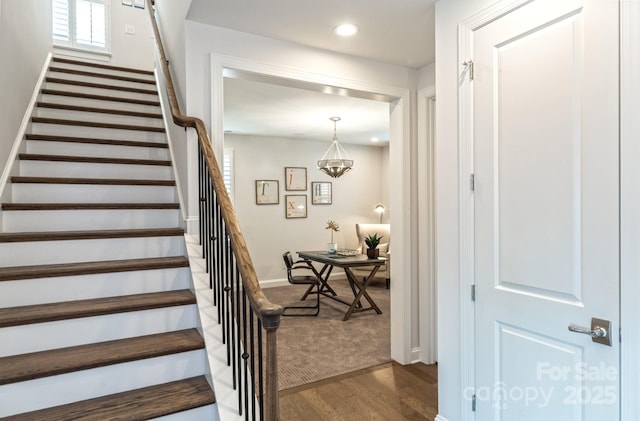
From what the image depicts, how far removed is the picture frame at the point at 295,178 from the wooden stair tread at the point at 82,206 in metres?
4.11

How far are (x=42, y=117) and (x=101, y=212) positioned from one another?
1.34m

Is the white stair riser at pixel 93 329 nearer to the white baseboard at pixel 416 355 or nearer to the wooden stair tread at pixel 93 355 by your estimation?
the wooden stair tread at pixel 93 355

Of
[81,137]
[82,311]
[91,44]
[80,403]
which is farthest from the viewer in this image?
[91,44]

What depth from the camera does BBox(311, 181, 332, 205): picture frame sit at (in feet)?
23.4

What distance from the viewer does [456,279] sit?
6.87 ft

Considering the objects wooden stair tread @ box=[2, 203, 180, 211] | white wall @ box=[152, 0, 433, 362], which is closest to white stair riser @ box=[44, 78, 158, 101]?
white wall @ box=[152, 0, 433, 362]

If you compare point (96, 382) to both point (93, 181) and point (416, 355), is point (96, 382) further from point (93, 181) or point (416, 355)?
point (416, 355)

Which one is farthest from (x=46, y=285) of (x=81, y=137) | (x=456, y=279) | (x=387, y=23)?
(x=387, y=23)

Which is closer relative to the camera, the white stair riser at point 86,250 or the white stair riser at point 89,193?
the white stair riser at point 86,250

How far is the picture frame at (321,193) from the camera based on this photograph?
7.14 metres

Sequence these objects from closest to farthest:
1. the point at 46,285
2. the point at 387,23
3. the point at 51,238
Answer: the point at 46,285 → the point at 51,238 → the point at 387,23

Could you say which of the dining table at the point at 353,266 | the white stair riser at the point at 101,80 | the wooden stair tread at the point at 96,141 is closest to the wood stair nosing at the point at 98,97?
the white stair riser at the point at 101,80

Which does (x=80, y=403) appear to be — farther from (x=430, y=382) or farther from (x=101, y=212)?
(x=430, y=382)

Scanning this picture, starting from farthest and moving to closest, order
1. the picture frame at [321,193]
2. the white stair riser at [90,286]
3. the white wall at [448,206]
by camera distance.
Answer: the picture frame at [321,193]
the white wall at [448,206]
the white stair riser at [90,286]
